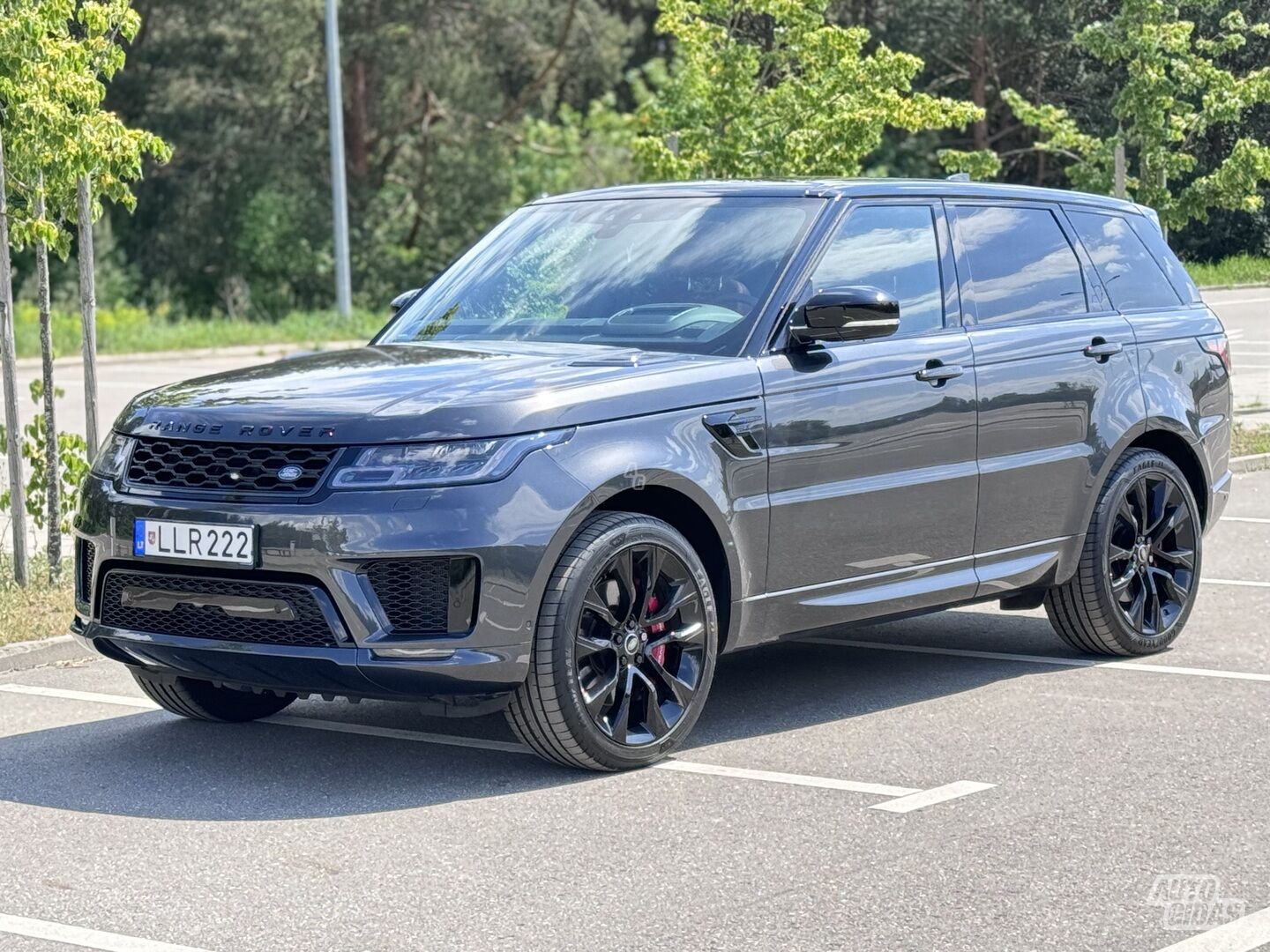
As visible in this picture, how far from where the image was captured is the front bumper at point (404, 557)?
5.82 m

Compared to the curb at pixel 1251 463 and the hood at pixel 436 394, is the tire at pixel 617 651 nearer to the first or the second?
the hood at pixel 436 394

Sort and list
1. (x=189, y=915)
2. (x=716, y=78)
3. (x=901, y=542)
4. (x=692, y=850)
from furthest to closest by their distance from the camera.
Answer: (x=716, y=78) < (x=901, y=542) < (x=692, y=850) < (x=189, y=915)

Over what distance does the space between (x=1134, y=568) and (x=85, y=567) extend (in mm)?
4053

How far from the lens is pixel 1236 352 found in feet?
81.2

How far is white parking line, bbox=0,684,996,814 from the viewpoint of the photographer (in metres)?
6.07

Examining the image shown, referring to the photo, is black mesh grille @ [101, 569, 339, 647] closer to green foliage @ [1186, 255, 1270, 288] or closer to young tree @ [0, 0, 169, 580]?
young tree @ [0, 0, 169, 580]

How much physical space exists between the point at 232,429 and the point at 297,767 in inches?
45.8

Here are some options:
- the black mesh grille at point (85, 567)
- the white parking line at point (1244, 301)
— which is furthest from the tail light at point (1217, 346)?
the white parking line at point (1244, 301)

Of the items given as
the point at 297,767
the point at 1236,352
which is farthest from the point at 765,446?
the point at 1236,352

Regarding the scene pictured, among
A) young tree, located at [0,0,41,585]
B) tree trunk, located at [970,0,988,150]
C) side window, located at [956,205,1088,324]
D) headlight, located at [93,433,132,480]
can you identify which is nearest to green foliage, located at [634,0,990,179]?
young tree, located at [0,0,41,585]

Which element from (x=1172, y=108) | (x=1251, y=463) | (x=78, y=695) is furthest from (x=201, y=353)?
(x=78, y=695)

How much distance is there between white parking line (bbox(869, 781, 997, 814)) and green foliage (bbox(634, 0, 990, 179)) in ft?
43.6

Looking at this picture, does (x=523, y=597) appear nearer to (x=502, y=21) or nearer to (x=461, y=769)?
(x=461, y=769)

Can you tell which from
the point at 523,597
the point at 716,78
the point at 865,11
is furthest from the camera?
the point at 865,11
